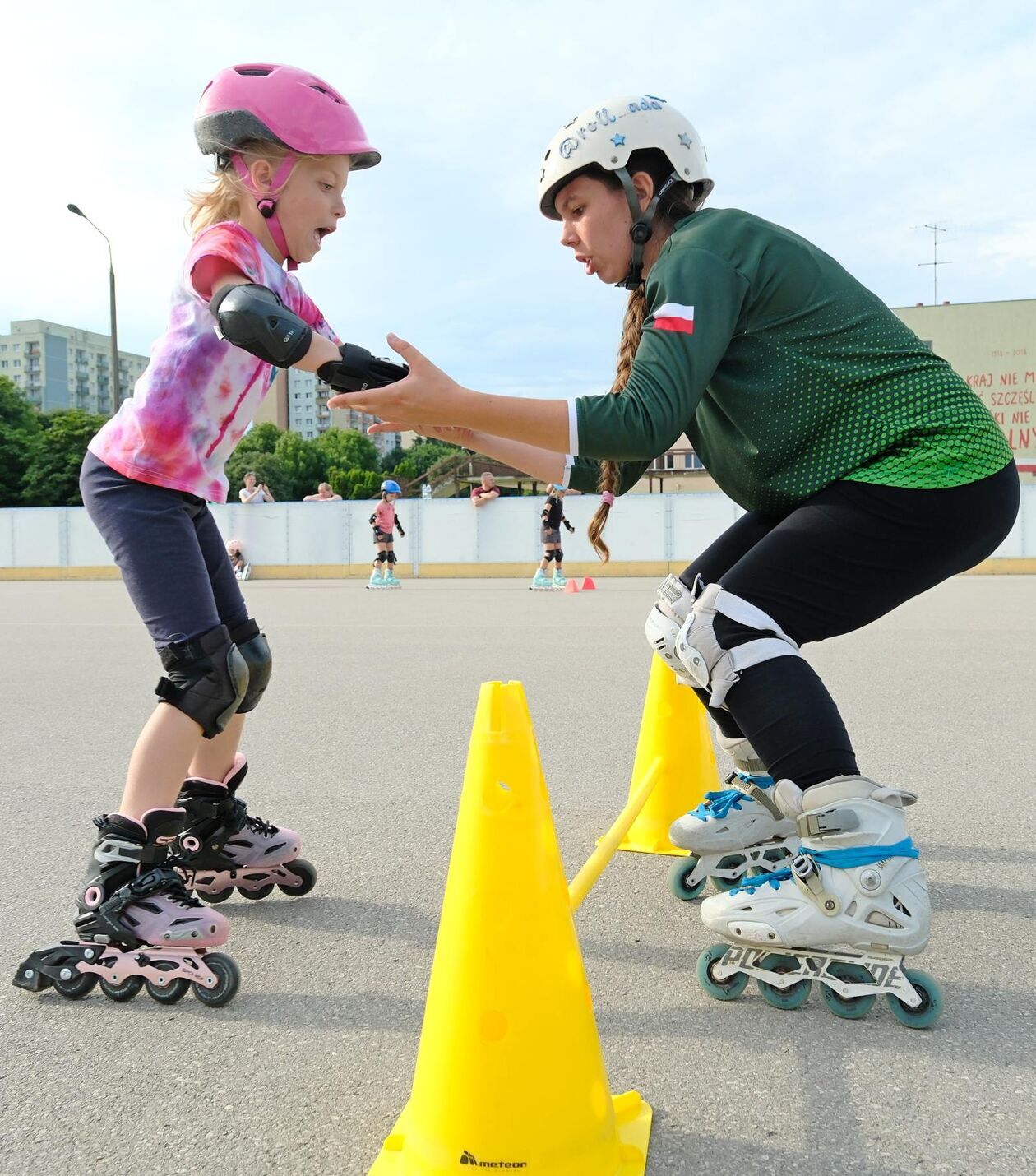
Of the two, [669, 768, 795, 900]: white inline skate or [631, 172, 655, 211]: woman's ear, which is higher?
[631, 172, 655, 211]: woman's ear

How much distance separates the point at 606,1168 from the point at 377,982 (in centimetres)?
90

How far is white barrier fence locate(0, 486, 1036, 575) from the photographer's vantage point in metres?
22.8

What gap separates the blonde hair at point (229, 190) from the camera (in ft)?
8.40

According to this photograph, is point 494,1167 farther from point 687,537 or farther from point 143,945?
point 687,537

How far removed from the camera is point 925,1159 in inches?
62.7

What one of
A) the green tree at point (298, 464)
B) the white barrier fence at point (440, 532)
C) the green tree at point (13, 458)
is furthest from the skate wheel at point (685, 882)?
the green tree at point (298, 464)

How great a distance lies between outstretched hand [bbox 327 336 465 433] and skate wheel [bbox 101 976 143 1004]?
1278mm

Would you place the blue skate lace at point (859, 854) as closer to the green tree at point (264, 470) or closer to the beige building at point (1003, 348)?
the beige building at point (1003, 348)

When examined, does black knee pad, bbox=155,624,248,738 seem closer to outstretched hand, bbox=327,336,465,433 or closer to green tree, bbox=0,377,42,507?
outstretched hand, bbox=327,336,465,433

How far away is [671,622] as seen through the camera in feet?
8.22

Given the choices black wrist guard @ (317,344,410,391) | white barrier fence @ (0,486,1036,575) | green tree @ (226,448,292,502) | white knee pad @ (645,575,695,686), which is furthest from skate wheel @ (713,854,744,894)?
green tree @ (226,448,292,502)

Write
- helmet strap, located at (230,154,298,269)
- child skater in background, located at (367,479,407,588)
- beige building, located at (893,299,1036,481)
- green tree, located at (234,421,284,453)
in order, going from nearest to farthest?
1. helmet strap, located at (230,154,298,269)
2. child skater in background, located at (367,479,407,588)
3. beige building, located at (893,299,1036,481)
4. green tree, located at (234,421,284,453)

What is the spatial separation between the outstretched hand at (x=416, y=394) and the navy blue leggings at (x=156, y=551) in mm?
712

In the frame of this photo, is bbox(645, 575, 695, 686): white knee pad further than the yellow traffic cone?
Yes
